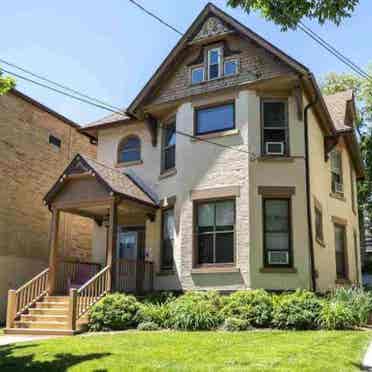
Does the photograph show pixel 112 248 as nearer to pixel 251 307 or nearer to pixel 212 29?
pixel 251 307

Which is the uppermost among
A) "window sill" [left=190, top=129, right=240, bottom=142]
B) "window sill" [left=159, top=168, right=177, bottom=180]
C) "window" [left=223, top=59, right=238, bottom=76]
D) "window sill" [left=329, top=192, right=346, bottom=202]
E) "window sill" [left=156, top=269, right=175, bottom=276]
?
"window" [left=223, top=59, right=238, bottom=76]

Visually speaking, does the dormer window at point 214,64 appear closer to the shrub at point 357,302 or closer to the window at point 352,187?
the shrub at point 357,302

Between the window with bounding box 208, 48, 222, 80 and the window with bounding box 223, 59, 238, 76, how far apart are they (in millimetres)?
206

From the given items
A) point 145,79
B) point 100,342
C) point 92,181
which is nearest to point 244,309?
point 100,342

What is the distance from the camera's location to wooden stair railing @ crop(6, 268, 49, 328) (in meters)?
15.9

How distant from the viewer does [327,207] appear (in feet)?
62.4

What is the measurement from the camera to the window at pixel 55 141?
2286cm

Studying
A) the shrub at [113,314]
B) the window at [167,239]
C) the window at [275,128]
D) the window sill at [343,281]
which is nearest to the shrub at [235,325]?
the shrub at [113,314]

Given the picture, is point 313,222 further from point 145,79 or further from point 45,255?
point 45,255

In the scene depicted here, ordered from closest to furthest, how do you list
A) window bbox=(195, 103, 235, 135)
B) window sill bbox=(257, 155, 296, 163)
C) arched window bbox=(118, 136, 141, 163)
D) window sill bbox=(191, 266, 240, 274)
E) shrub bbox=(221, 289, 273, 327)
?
shrub bbox=(221, 289, 273, 327) → window sill bbox=(191, 266, 240, 274) → window sill bbox=(257, 155, 296, 163) → window bbox=(195, 103, 235, 135) → arched window bbox=(118, 136, 141, 163)

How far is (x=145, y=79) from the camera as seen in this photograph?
18.7m

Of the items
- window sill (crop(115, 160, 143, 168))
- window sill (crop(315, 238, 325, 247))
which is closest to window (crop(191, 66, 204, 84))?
window sill (crop(115, 160, 143, 168))

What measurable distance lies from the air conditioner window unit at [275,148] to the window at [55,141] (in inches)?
422

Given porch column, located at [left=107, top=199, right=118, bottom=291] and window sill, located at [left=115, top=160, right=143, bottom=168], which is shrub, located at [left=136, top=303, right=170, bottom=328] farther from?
window sill, located at [left=115, top=160, right=143, bottom=168]
